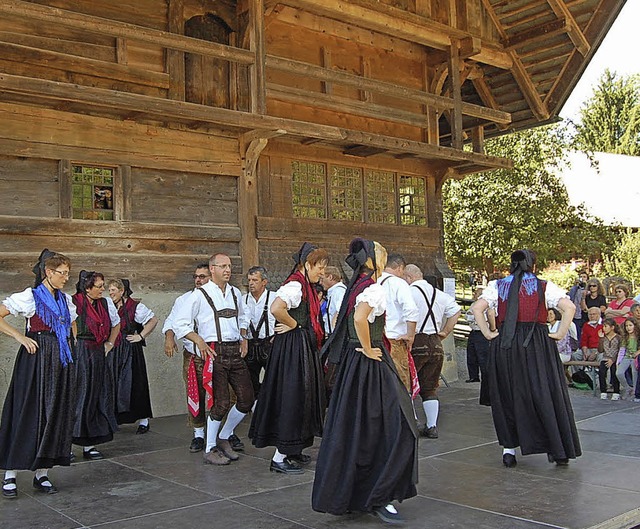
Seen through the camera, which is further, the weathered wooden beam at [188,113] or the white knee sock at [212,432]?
the weathered wooden beam at [188,113]

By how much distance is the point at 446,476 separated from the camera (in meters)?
6.80

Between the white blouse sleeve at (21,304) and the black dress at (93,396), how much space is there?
129cm

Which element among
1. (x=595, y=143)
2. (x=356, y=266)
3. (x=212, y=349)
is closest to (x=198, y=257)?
(x=212, y=349)

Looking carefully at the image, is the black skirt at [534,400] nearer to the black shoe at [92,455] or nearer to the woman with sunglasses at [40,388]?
the woman with sunglasses at [40,388]

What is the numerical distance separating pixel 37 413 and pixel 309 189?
6.91 meters

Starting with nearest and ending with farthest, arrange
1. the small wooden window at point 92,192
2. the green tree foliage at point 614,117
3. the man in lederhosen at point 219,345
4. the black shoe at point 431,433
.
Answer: the man in lederhosen at point 219,345, the black shoe at point 431,433, the small wooden window at point 92,192, the green tree foliage at point 614,117

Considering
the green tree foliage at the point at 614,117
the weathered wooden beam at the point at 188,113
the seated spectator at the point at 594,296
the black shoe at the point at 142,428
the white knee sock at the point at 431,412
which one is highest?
the green tree foliage at the point at 614,117

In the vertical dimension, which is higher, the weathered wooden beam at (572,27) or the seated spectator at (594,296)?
the weathered wooden beam at (572,27)

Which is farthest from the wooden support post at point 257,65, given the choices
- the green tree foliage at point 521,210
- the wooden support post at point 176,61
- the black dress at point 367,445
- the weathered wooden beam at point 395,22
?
the green tree foliage at point 521,210

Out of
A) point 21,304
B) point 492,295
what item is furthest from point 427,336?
point 21,304

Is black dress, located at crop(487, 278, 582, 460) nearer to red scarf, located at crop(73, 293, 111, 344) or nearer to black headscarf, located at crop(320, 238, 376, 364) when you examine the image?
black headscarf, located at crop(320, 238, 376, 364)

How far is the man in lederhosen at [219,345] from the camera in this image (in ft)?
24.2

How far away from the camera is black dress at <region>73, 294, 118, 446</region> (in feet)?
25.2

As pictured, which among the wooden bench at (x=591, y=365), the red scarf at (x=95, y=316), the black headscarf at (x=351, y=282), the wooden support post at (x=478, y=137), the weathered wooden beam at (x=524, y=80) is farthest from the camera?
the wooden support post at (x=478, y=137)
